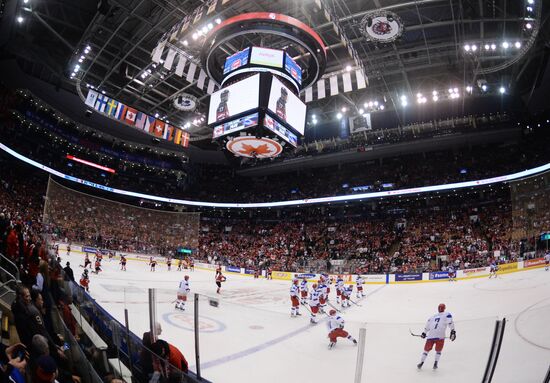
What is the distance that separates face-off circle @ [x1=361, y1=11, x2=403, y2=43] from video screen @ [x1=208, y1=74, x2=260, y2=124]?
580 centimetres

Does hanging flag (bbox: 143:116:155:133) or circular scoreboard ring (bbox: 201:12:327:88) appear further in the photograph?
hanging flag (bbox: 143:116:155:133)

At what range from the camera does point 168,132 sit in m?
22.7

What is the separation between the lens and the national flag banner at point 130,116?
20.0m

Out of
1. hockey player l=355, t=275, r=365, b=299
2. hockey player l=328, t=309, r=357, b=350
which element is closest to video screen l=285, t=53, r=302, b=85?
hockey player l=328, t=309, r=357, b=350

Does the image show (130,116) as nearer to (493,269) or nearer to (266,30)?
(266,30)

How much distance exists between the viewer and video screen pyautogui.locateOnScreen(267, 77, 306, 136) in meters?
12.5

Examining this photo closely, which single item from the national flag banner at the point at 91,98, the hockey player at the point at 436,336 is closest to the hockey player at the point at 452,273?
the hockey player at the point at 436,336

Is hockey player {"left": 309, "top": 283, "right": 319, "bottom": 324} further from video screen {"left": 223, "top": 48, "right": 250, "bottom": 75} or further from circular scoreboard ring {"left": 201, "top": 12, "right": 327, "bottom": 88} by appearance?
circular scoreboard ring {"left": 201, "top": 12, "right": 327, "bottom": 88}

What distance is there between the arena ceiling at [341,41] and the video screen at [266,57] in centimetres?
225

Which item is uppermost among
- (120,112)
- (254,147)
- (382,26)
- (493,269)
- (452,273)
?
(382,26)

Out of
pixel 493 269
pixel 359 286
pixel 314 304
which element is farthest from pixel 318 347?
pixel 493 269

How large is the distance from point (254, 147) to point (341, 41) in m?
5.28

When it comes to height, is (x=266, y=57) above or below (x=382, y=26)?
below

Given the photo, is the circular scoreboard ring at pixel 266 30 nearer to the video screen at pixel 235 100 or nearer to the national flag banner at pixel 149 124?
the video screen at pixel 235 100
